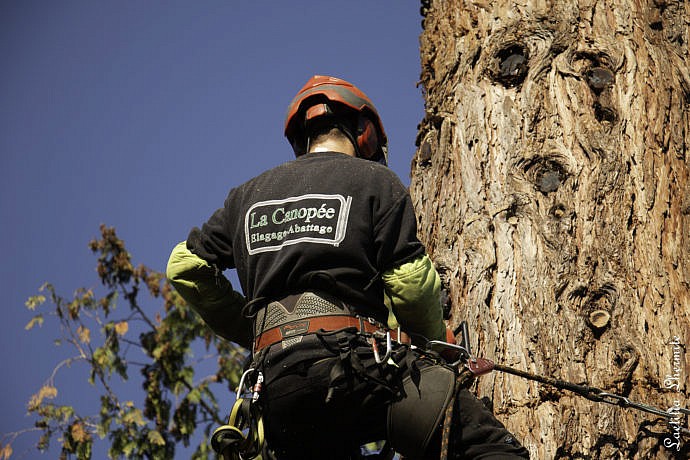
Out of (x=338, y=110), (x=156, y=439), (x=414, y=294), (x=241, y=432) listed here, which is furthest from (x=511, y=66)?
(x=156, y=439)

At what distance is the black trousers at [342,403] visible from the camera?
112 inches

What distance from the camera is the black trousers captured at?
2.85m

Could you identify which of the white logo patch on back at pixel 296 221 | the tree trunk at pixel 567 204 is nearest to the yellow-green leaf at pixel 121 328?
the tree trunk at pixel 567 204

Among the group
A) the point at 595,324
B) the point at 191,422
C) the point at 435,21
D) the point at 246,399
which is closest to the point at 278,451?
the point at 246,399

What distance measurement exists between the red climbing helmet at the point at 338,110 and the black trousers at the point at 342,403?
93 centimetres

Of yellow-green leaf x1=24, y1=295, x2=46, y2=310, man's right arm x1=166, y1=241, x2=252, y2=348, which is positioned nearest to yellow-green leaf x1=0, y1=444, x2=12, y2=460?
yellow-green leaf x1=24, y1=295, x2=46, y2=310

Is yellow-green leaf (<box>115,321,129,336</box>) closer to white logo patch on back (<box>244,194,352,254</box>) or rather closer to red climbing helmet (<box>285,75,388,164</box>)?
red climbing helmet (<box>285,75,388,164</box>)

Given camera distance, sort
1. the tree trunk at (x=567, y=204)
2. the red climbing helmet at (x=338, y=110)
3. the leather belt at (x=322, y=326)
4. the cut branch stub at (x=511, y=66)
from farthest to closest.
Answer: the cut branch stub at (x=511, y=66), the red climbing helmet at (x=338, y=110), the tree trunk at (x=567, y=204), the leather belt at (x=322, y=326)

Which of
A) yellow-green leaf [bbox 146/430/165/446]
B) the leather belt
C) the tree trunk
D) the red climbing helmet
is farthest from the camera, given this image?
yellow-green leaf [bbox 146/430/165/446]

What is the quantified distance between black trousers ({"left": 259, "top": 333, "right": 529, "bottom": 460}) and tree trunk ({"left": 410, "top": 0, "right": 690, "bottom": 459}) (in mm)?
489

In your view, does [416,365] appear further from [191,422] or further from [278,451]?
[191,422]

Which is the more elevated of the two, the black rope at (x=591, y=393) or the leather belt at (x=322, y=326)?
the leather belt at (x=322, y=326)

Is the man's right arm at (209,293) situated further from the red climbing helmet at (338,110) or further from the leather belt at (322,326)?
the red climbing helmet at (338,110)

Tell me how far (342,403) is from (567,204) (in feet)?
4.48
